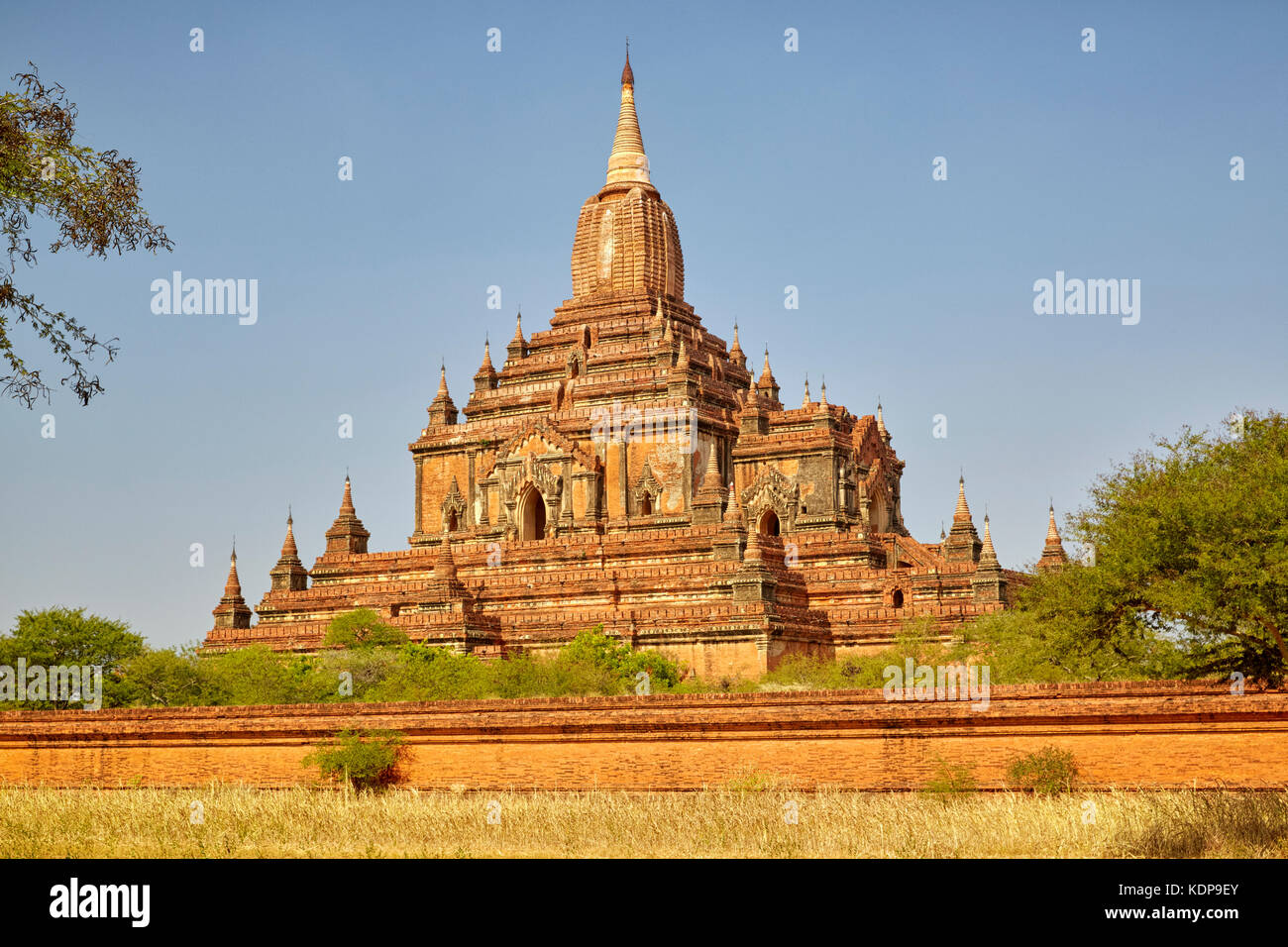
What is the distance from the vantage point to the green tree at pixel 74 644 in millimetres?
35062

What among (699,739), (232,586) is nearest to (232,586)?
(232,586)

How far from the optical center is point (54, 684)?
114 ft

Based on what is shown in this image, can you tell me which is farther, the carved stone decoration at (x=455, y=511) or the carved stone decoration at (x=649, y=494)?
the carved stone decoration at (x=455, y=511)

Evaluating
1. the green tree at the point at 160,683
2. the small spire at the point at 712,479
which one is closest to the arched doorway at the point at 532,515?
the small spire at the point at 712,479

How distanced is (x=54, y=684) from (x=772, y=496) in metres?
19.3

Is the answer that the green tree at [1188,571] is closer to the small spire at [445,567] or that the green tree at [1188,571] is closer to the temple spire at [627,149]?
the small spire at [445,567]

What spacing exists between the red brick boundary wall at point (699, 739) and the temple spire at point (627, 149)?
32.4 m

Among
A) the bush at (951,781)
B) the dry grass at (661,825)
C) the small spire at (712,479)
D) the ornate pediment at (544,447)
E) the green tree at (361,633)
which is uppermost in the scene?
the ornate pediment at (544,447)

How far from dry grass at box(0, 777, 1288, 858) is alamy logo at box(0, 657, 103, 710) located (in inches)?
526

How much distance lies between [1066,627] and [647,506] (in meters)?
24.3

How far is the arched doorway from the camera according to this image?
159ft
